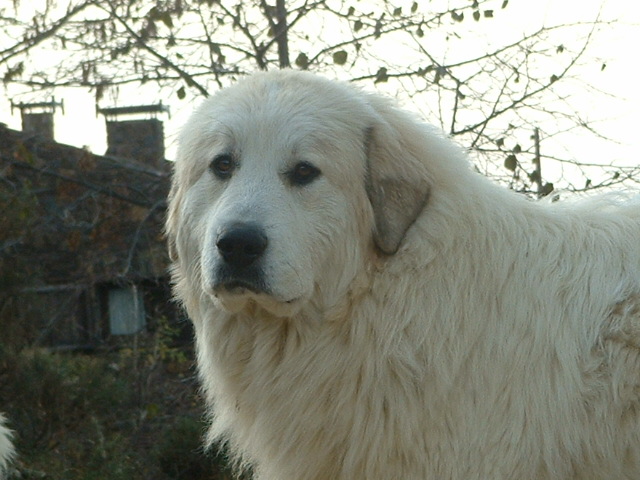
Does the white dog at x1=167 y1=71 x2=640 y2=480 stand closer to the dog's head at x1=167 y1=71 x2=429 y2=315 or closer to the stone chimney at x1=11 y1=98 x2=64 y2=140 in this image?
the dog's head at x1=167 y1=71 x2=429 y2=315

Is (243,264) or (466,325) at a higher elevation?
(243,264)

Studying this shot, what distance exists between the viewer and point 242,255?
3.83m

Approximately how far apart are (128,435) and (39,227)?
2271 mm

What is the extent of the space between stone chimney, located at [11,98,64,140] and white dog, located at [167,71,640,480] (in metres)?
5.00

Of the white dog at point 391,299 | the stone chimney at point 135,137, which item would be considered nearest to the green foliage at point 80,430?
the stone chimney at point 135,137

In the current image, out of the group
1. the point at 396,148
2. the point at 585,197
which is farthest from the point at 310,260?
the point at 585,197

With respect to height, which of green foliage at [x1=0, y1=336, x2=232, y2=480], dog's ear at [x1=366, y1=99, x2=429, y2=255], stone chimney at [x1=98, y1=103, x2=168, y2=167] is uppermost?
dog's ear at [x1=366, y1=99, x2=429, y2=255]

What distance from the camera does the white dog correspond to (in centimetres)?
384

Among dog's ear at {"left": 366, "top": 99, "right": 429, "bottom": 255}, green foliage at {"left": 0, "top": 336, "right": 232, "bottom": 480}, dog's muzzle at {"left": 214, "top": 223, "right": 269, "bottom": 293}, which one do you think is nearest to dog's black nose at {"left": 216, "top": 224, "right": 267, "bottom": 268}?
dog's muzzle at {"left": 214, "top": 223, "right": 269, "bottom": 293}

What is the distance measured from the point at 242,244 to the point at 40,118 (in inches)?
285

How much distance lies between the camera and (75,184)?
10.3m

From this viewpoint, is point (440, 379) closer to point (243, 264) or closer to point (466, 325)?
point (466, 325)

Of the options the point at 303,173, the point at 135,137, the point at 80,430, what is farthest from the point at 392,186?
the point at 135,137

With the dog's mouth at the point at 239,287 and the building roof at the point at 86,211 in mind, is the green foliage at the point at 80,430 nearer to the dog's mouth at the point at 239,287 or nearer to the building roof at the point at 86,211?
the building roof at the point at 86,211
